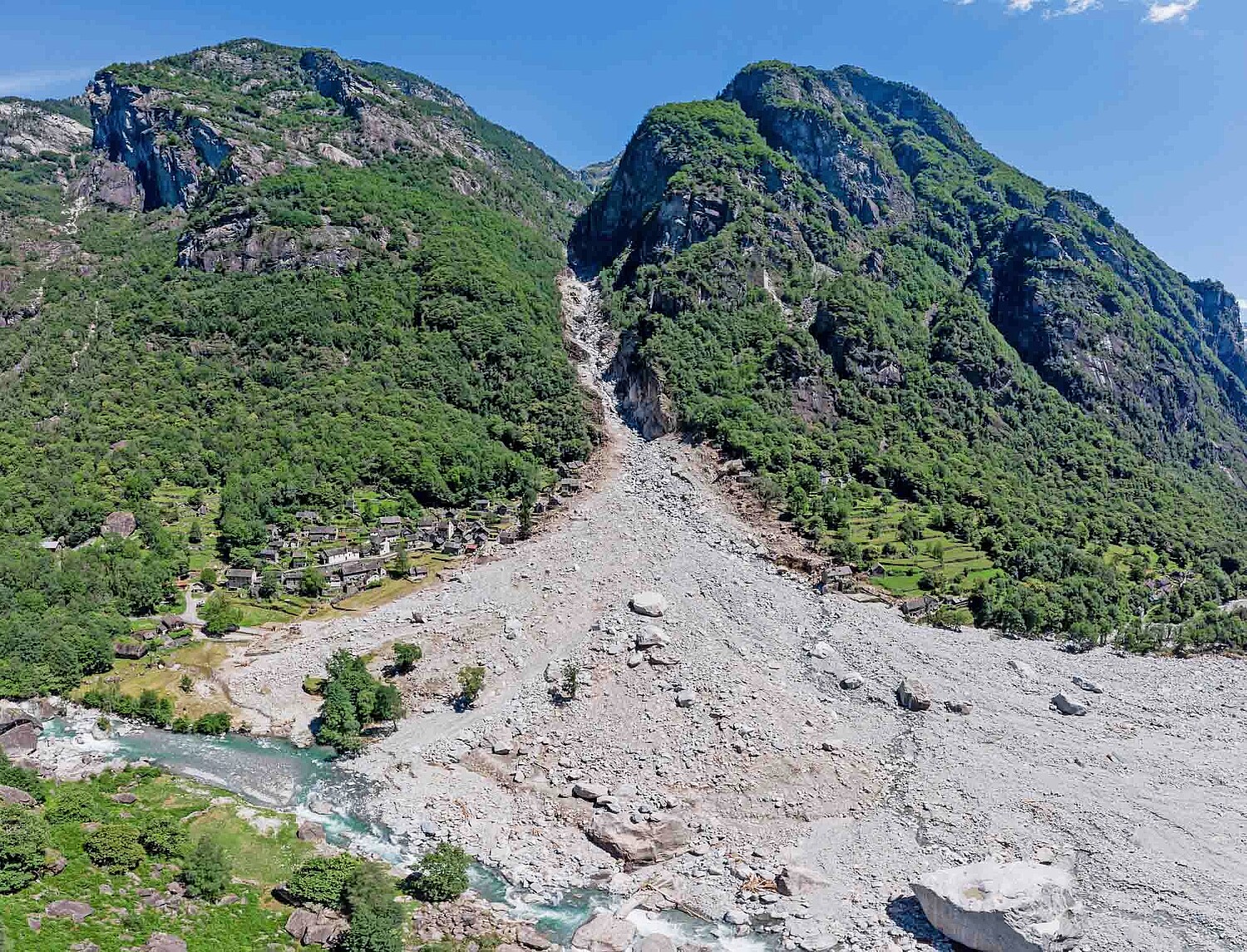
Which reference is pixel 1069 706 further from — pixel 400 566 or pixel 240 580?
pixel 240 580

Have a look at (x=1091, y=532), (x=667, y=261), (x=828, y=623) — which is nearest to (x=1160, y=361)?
(x=1091, y=532)

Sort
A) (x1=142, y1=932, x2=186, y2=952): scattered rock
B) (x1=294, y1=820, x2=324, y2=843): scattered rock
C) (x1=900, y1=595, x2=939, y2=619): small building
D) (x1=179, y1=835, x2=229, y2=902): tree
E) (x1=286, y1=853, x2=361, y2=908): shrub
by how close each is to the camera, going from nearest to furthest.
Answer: (x1=142, y1=932, x2=186, y2=952): scattered rock, (x1=179, y1=835, x2=229, y2=902): tree, (x1=286, y1=853, x2=361, y2=908): shrub, (x1=294, y1=820, x2=324, y2=843): scattered rock, (x1=900, y1=595, x2=939, y2=619): small building

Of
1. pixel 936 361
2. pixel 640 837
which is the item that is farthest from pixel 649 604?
pixel 936 361

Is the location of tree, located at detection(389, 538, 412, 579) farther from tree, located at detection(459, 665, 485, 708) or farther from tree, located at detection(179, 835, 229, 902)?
tree, located at detection(179, 835, 229, 902)

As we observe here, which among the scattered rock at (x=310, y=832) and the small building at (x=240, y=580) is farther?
the small building at (x=240, y=580)

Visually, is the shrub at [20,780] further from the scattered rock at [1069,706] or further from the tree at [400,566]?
the scattered rock at [1069,706]

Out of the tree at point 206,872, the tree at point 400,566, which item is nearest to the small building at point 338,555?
the tree at point 400,566

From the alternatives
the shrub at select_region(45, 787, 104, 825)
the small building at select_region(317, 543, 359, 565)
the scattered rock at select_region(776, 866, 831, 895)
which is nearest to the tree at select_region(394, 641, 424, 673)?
the shrub at select_region(45, 787, 104, 825)
